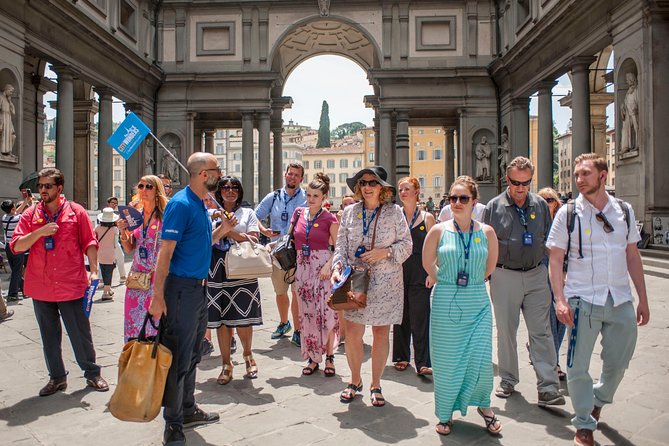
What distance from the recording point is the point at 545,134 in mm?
21797

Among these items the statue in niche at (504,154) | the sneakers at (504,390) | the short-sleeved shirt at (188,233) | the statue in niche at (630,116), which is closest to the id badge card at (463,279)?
the sneakers at (504,390)

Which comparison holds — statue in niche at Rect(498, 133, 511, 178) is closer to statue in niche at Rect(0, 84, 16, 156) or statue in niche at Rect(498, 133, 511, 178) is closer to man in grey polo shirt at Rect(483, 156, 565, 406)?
statue in niche at Rect(0, 84, 16, 156)

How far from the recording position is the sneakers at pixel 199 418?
427 centimetres

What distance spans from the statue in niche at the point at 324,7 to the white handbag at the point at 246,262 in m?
23.0

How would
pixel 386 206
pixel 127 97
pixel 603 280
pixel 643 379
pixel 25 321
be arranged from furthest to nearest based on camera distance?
pixel 127 97 → pixel 25 321 → pixel 643 379 → pixel 386 206 → pixel 603 280

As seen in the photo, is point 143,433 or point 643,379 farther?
point 643,379

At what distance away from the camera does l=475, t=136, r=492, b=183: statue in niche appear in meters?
25.9

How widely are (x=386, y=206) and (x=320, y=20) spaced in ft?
78.9

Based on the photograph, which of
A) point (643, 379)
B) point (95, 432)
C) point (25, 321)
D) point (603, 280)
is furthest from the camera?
point (25, 321)

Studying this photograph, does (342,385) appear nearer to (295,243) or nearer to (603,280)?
(295,243)

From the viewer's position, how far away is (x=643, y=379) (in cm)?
531

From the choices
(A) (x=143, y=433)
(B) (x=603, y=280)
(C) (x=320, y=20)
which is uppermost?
(C) (x=320, y=20)

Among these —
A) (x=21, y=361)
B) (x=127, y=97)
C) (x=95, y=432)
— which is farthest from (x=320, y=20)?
(x=95, y=432)

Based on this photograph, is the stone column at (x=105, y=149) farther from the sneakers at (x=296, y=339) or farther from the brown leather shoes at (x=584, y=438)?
the brown leather shoes at (x=584, y=438)
